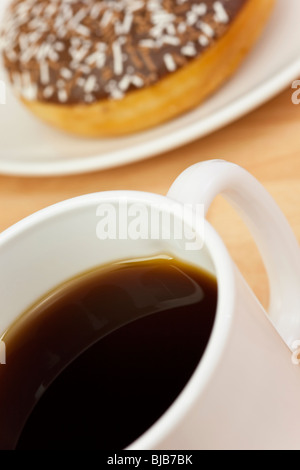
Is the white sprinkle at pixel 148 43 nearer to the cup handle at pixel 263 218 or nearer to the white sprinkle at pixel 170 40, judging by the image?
the white sprinkle at pixel 170 40

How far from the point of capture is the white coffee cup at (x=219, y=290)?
0.85 feet

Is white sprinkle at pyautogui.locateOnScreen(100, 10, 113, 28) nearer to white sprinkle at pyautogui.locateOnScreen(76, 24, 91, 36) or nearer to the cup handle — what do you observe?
white sprinkle at pyautogui.locateOnScreen(76, 24, 91, 36)

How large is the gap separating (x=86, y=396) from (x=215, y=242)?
0.39 ft

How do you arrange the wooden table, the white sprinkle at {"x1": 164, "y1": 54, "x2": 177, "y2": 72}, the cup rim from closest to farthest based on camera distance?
1. the cup rim
2. the wooden table
3. the white sprinkle at {"x1": 164, "y1": 54, "x2": 177, "y2": 72}

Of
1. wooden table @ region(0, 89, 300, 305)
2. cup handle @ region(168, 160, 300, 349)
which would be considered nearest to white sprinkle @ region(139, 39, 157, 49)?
wooden table @ region(0, 89, 300, 305)

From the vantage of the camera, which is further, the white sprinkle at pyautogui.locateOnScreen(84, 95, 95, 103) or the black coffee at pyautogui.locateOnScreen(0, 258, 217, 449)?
the white sprinkle at pyautogui.locateOnScreen(84, 95, 95, 103)

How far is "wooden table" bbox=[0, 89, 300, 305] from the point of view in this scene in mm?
537

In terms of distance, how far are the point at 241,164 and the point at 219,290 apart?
34 cm

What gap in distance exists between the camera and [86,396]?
1.15 feet

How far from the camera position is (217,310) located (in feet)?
0.92

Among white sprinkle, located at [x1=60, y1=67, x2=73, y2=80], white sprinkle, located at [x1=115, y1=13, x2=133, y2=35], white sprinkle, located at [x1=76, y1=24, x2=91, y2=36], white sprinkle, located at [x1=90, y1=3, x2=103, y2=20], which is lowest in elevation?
white sprinkle, located at [x1=60, y1=67, x2=73, y2=80]

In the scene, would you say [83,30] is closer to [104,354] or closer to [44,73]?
[44,73]

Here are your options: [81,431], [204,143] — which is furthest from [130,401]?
[204,143]
